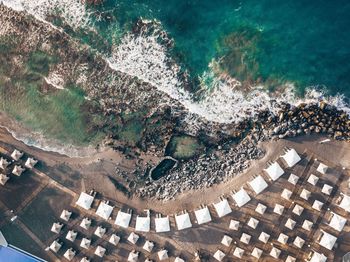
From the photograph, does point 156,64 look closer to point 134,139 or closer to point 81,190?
point 134,139

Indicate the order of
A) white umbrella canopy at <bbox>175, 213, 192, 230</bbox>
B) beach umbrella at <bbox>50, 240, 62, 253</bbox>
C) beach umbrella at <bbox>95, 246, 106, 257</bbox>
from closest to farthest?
white umbrella canopy at <bbox>175, 213, 192, 230</bbox>
beach umbrella at <bbox>95, 246, 106, 257</bbox>
beach umbrella at <bbox>50, 240, 62, 253</bbox>

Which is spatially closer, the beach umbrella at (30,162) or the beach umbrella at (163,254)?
the beach umbrella at (163,254)

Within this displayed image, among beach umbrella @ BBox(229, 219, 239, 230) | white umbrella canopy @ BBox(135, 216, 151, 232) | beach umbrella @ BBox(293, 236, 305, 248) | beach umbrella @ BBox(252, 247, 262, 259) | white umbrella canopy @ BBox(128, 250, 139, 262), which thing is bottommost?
white umbrella canopy @ BBox(128, 250, 139, 262)

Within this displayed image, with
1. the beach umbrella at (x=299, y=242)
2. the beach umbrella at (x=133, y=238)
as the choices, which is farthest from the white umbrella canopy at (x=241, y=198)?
the beach umbrella at (x=133, y=238)

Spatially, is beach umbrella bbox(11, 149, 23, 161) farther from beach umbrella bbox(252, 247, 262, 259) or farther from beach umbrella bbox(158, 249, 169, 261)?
beach umbrella bbox(252, 247, 262, 259)

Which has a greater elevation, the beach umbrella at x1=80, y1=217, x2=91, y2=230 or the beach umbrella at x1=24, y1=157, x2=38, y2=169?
the beach umbrella at x1=24, y1=157, x2=38, y2=169

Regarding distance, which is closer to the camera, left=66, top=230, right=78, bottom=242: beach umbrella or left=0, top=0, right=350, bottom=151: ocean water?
left=0, top=0, right=350, bottom=151: ocean water

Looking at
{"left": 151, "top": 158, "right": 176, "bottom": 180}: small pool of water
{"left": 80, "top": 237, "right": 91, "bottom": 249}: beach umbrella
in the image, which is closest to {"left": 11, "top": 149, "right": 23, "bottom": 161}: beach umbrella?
{"left": 80, "top": 237, "right": 91, "bottom": 249}: beach umbrella

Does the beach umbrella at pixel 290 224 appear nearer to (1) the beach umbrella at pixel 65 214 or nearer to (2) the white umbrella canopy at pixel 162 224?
(2) the white umbrella canopy at pixel 162 224
